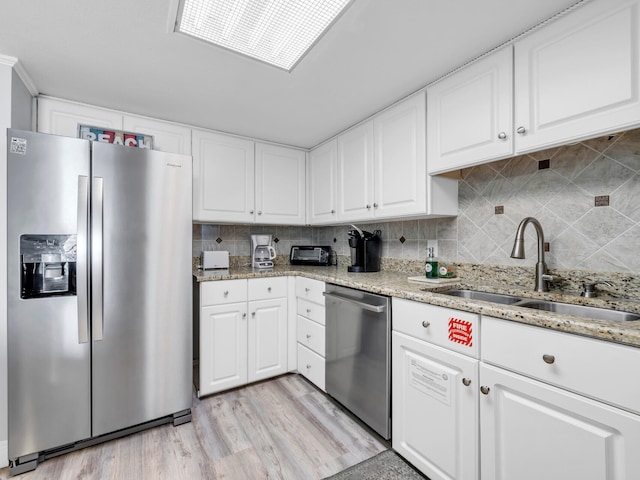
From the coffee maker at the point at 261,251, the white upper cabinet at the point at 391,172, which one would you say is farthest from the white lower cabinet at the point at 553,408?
the coffee maker at the point at 261,251

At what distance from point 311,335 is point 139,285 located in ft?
4.11

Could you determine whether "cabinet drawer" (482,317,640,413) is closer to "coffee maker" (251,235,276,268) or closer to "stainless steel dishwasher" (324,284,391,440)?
"stainless steel dishwasher" (324,284,391,440)

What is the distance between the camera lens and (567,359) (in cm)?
94

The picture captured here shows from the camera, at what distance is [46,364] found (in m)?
1.55

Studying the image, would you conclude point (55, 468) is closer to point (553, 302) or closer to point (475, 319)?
point (475, 319)

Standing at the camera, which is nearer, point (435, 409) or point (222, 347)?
point (435, 409)

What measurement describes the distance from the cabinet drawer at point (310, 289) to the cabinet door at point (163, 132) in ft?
4.66

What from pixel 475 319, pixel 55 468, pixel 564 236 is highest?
pixel 564 236

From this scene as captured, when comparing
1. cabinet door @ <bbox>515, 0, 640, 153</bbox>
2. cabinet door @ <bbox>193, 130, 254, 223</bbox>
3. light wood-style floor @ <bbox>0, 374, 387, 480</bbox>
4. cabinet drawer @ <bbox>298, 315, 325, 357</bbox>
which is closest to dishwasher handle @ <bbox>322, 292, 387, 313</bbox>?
cabinet drawer @ <bbox>298, 315, 325, 357</bbox>

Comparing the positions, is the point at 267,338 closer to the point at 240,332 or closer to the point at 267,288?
the point at 240,332

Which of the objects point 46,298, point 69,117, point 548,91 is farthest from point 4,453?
point 548,91

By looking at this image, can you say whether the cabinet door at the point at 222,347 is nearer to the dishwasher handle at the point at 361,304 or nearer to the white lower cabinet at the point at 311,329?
the white lower cabinet at the point at 311,329

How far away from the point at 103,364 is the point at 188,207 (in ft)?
3.32

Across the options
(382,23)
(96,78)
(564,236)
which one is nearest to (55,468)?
(96,78)
